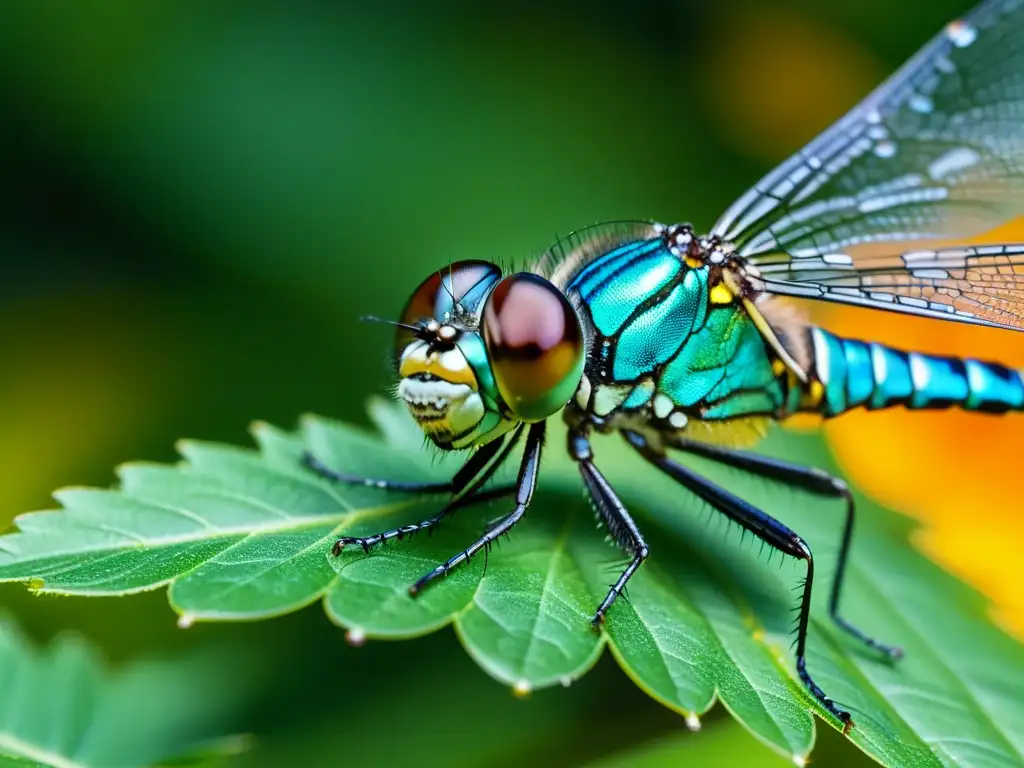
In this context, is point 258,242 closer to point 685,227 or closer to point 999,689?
point 685,227

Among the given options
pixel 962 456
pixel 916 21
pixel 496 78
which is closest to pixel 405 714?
pixel 962 456

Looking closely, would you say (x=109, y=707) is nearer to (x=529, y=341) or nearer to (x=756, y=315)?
(x=529, y=341)

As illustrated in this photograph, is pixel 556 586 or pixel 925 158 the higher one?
pixel 925 158

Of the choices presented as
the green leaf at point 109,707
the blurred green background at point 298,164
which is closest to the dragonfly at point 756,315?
the green leaf at point 109,707

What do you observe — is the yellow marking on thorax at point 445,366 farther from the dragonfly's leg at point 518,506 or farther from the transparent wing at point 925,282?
the transparent wing at point 925,282

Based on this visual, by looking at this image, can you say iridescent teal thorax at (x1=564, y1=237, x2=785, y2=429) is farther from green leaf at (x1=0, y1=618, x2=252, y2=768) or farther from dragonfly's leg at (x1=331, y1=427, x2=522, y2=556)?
green leaf at (x1=0, y1=618, x2=252, y2=768)

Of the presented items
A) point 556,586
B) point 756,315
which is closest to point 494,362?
point 556,586
